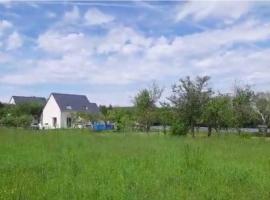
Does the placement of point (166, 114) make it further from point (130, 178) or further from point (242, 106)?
point (130, 178)

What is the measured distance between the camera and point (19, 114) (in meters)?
59.3

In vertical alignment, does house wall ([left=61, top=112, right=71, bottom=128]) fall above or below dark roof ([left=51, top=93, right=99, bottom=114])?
below

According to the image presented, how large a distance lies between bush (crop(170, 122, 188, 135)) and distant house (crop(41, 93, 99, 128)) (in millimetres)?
30813

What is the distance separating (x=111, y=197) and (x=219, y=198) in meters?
1.94

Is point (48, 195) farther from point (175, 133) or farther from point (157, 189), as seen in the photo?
point (175, 133)

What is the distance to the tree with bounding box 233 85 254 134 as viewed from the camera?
3922cm

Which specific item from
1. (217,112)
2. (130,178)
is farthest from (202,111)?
(130,178)

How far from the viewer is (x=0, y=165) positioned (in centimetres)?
1141

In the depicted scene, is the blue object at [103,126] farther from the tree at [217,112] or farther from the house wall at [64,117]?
the house wall at [64,117]

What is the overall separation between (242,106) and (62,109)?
106ft

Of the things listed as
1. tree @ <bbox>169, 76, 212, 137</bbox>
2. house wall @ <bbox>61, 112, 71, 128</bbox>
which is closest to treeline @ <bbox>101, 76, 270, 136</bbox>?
tree @ <bbox>169, 76, 212, 137</bbox>

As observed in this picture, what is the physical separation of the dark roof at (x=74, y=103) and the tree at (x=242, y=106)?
1127 inches

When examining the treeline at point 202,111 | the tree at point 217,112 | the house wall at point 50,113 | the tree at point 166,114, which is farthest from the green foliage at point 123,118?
the house wall at point 50,113

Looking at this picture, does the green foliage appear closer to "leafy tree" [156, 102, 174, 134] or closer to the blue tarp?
the blue tarp
